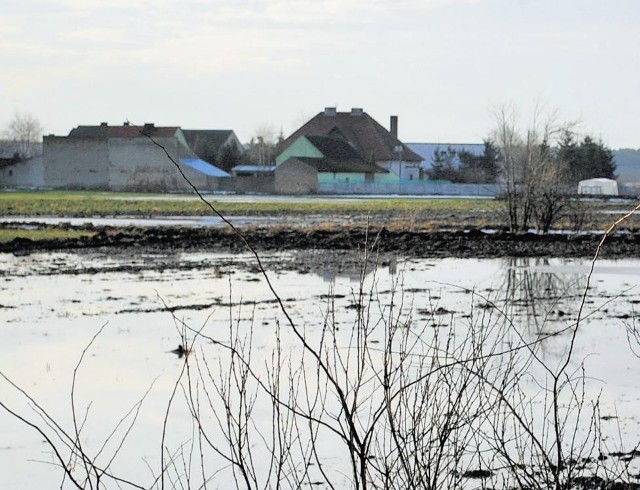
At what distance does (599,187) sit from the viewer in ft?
318

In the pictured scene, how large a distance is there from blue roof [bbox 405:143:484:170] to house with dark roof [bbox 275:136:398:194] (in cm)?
1711

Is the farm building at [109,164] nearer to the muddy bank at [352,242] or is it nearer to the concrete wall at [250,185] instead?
the concrete wall at [250,185]

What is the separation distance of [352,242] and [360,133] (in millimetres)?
93972

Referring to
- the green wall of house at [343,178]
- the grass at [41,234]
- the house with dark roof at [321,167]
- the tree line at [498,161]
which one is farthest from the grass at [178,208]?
the green wall of house at [343,178]

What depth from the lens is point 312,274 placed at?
1096 inches

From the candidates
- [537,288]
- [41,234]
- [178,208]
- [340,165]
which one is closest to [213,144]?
[340,165]

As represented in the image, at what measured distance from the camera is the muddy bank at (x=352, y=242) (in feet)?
117

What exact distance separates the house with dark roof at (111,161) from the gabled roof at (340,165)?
862 cm

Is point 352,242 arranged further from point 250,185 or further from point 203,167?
point 203,167

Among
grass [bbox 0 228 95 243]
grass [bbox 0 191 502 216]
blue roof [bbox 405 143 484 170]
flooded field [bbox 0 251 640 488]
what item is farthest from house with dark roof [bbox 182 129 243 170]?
flooded field [bbox 0 251 640 488]

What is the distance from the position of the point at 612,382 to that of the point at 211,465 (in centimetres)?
524

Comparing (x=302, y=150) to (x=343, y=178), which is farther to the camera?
(x=302, y=150)

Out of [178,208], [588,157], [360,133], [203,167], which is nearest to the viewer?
[178,208]

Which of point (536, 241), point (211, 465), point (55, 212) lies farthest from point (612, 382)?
point (55, 212)
